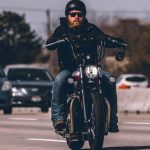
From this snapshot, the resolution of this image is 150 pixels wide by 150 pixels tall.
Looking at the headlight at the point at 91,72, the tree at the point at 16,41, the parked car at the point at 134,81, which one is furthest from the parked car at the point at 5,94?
the tree at the point at 16,41

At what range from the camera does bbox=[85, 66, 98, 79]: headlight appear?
11.4m

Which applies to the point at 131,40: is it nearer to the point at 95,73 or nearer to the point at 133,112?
the point at 133,112

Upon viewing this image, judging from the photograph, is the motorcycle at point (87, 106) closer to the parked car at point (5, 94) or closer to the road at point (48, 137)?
the road at point (48, 137)

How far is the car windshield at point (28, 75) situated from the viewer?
30.7m

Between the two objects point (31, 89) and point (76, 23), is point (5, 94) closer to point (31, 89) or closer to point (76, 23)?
point (31, 89)

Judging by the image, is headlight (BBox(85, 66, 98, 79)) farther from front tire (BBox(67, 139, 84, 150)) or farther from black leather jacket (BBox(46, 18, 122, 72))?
front tire (BBox(67, 139, 84, 150))

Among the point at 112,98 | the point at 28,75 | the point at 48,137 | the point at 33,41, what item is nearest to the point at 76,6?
the point at 112,98

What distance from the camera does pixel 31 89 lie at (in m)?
30.5

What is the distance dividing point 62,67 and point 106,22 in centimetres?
11973

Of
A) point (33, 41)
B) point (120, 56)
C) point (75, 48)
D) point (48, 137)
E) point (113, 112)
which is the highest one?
point (75, 48)

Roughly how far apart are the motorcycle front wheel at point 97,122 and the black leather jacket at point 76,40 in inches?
30.3

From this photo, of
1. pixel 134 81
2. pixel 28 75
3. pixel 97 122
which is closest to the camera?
pixel 97 122

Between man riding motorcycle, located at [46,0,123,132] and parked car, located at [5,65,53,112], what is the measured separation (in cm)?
1810

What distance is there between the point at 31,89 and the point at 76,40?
18.7 meters
